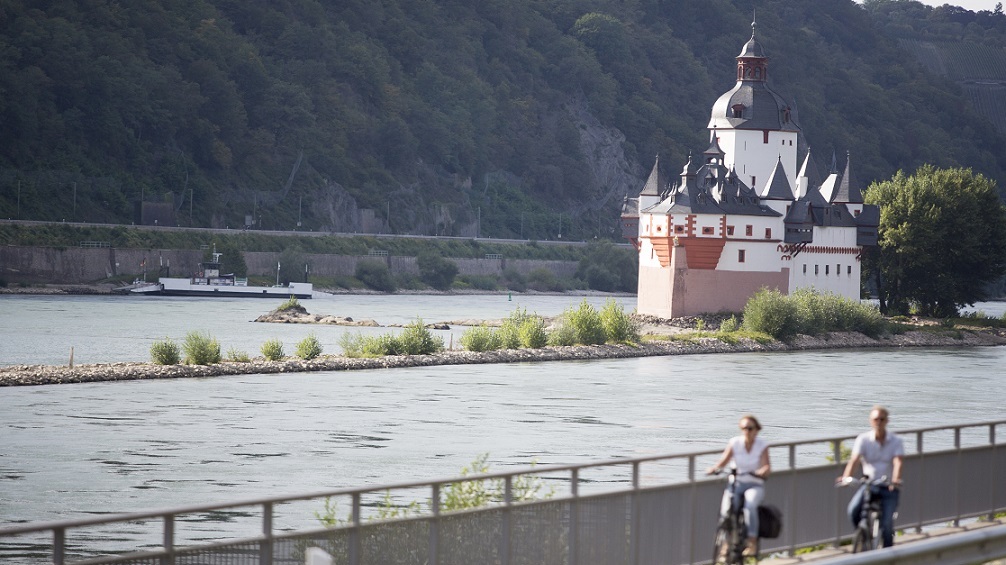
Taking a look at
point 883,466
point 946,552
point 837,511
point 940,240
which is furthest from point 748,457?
point 940,240

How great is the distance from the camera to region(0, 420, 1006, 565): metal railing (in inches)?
404

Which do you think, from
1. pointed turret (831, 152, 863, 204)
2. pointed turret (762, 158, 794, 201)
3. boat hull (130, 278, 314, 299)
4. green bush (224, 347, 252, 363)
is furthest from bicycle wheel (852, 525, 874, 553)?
boat hull (130, 278, 314, 299)

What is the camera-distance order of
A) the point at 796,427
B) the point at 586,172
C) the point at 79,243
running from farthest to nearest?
the point at 586,172 < the point at 79,243 < the point at 796,427

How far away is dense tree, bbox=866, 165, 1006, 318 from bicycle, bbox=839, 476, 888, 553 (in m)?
73.0

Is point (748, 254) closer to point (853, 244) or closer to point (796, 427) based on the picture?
point (853, 244)

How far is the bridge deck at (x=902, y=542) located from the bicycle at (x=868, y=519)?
419 mm

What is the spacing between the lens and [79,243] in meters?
114

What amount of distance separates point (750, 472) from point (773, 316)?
Answer: 61368mm

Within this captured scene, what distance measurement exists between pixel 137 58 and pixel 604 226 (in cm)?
5292

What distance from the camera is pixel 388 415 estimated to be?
132ft

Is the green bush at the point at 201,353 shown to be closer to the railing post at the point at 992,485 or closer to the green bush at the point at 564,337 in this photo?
the green bush at the point at 564,337

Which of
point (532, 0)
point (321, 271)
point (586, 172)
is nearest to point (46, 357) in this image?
point (321, 271)

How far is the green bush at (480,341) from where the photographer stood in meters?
63.8

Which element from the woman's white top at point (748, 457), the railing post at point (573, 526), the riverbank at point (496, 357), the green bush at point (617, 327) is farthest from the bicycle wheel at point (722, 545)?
the green bush at point (617, 327)
